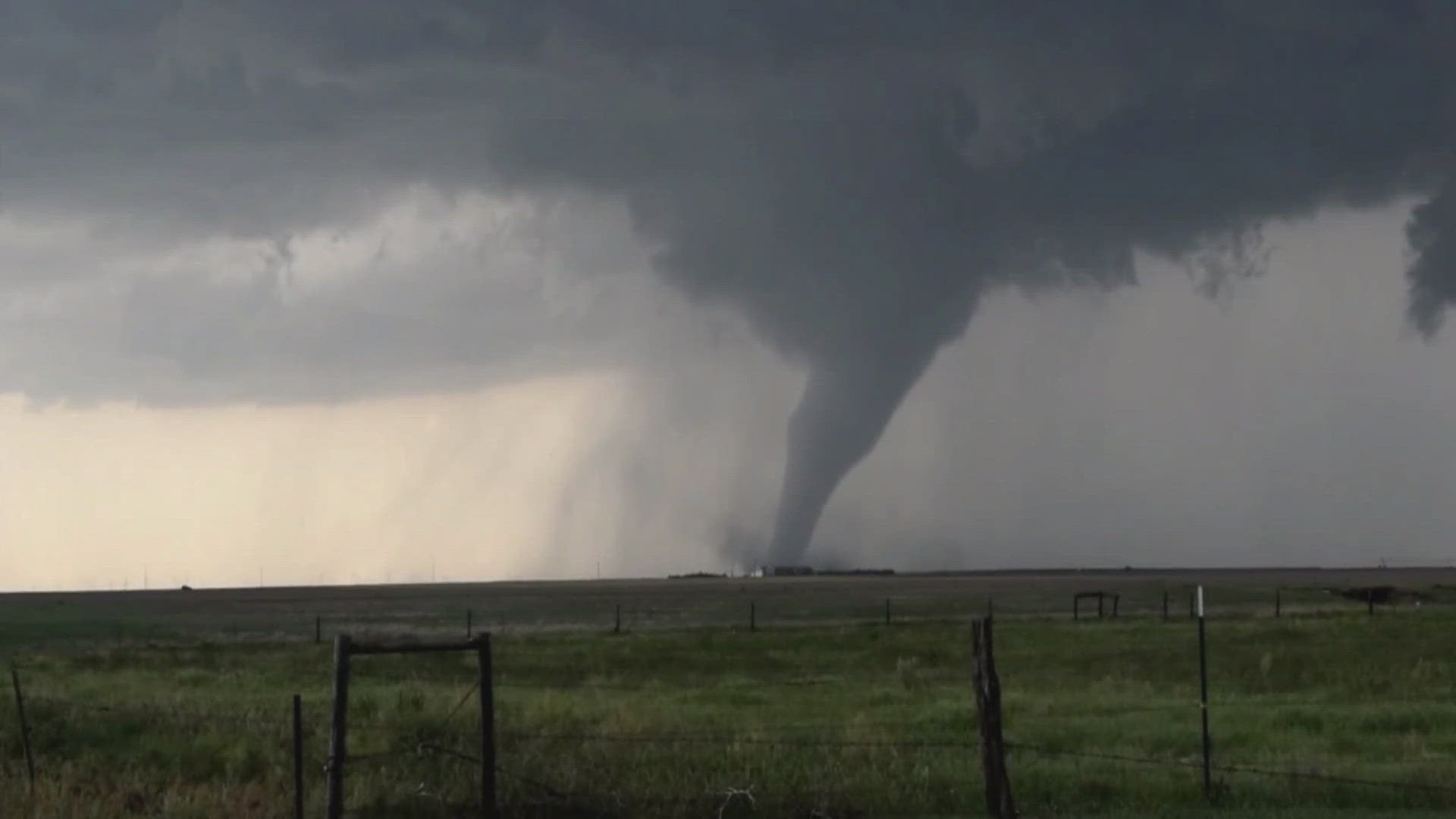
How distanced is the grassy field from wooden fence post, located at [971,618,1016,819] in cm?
237

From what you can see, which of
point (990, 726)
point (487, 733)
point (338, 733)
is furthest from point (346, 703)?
point (990, 726)

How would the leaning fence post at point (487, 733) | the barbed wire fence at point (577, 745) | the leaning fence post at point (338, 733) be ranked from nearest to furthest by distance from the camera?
the leaning fence post at point (338, 733) < the leaning fence post at point (487, 733) < the barbed wire fence at point (577, 745)

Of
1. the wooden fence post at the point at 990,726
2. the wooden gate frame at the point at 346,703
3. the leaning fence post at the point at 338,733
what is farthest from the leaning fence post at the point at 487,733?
the wooden fence post at the point at 990,726

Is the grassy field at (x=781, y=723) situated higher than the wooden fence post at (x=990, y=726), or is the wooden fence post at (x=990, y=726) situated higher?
the wooden fence post at (x=990, y=726)

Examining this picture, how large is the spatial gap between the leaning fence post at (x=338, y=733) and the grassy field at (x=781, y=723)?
1.13 meters

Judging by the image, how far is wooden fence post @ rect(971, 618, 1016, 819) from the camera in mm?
16281

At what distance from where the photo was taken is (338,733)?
1547 centimetres

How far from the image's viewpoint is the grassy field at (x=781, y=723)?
18953 mm

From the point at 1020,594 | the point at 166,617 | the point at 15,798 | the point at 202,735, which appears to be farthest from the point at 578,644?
the point at 1020,594

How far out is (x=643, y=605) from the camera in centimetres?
12562

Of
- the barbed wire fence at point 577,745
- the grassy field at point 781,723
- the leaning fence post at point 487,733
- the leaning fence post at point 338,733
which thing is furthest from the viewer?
the grassy field at point 781,723

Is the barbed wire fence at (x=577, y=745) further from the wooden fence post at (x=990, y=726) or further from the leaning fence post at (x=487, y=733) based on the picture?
the wooden fence post at (x=990, y=726)

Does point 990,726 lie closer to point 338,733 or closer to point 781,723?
point 338,733

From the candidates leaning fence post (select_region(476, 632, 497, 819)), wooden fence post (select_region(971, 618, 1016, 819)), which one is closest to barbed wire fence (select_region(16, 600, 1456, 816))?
leaning fence post (select_region(476, 632, 497, 819))
